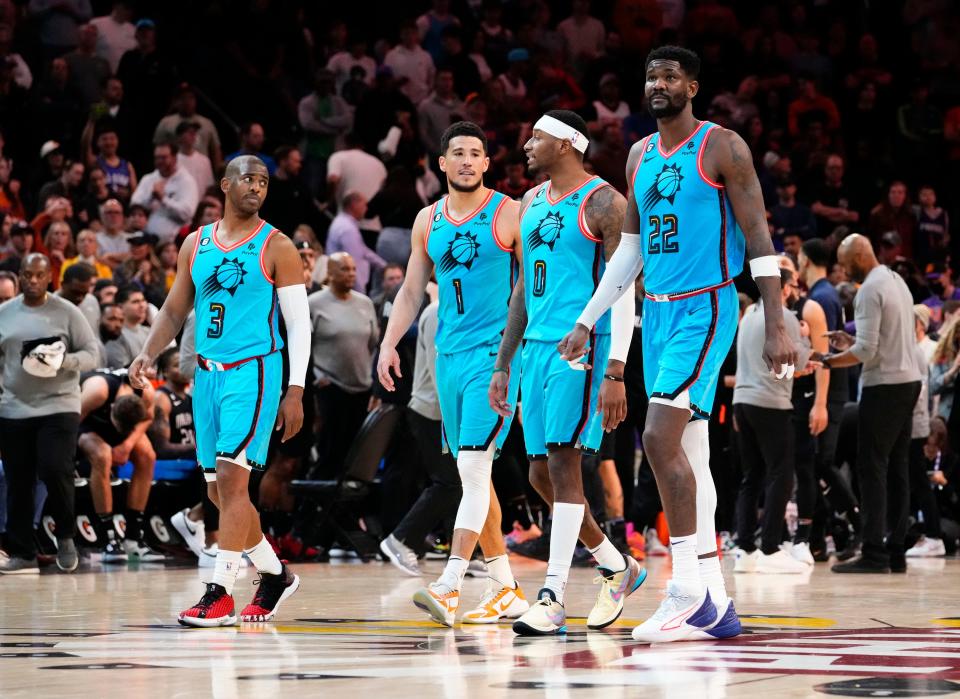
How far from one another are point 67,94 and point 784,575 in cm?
972

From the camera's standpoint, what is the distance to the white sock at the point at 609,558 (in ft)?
22.0

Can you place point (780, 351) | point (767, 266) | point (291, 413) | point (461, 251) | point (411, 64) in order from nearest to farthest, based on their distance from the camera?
point (780, 351)
point (767, 266)
point (291, 413)
point (461, 251)
point (411, 64)

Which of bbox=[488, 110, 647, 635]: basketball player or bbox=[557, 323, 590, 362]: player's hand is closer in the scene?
bbox=[557, 323, 590, 362]: player's hand

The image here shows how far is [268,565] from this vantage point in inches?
280

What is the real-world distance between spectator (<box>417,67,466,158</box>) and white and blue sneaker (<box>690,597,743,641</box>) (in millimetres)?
12650

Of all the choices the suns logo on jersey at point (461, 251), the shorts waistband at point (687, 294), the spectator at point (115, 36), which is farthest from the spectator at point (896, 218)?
the shorts waistband at point (687, 294)

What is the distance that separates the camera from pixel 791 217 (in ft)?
56.4

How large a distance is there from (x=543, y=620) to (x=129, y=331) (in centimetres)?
679

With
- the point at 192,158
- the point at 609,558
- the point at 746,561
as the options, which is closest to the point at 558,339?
the point at 609,558

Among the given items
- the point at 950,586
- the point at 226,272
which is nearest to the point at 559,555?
the point at 226,272

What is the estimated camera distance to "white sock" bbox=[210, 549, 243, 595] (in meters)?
6.87

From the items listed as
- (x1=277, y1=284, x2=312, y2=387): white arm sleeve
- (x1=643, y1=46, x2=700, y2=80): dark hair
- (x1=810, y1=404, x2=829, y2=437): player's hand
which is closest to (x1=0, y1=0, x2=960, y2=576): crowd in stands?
(x1=810, y1=404, x2=829, y2=437): player's hand

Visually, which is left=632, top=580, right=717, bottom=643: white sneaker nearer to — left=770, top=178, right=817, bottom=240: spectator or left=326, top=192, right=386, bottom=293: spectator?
left=326, top=192, right=386, bottom=293: spectator

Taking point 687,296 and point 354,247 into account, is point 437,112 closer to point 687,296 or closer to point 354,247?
point 354,247
